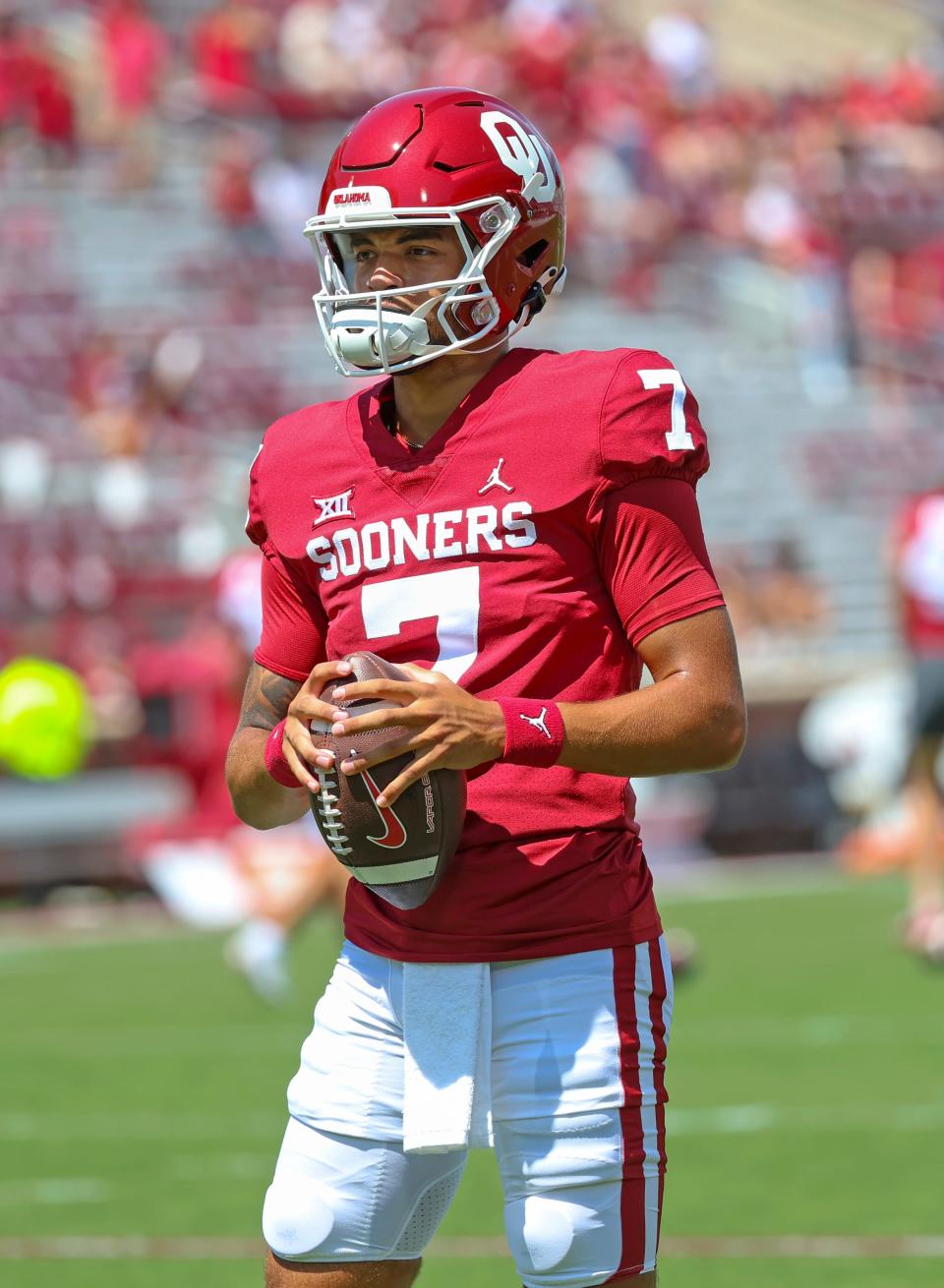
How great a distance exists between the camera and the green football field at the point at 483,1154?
5.21m

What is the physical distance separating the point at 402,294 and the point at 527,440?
0.27 m

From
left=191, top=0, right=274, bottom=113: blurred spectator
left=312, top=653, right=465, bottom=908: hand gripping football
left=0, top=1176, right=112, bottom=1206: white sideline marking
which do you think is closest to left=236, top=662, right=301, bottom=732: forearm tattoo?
left=312, top=653, right=465, bottom=908: hand gripping football

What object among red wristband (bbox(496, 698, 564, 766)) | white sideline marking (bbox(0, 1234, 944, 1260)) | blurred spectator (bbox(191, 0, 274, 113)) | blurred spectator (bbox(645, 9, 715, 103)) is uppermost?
blurred spectator (bbox(645, 9, 715, 103))

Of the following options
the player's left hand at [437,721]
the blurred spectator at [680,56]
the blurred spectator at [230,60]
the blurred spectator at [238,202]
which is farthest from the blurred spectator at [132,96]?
the player's left hand at [437,721]

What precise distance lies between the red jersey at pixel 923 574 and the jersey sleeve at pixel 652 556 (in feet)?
22.8

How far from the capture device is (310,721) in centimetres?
302

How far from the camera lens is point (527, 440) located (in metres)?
3.05

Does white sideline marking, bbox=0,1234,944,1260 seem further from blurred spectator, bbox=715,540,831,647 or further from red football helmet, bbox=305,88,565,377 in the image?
blurred spectator, bbox=715,540,831,647

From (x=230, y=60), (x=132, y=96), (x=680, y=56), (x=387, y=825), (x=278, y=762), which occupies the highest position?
(x=680, y=56)

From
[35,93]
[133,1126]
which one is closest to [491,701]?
[133,1126]

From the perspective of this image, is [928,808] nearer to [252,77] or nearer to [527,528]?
[527,528]

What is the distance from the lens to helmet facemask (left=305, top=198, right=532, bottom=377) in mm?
3115

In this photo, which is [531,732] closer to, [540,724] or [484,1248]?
[540,724]

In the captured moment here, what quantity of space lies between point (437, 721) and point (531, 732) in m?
0.12
